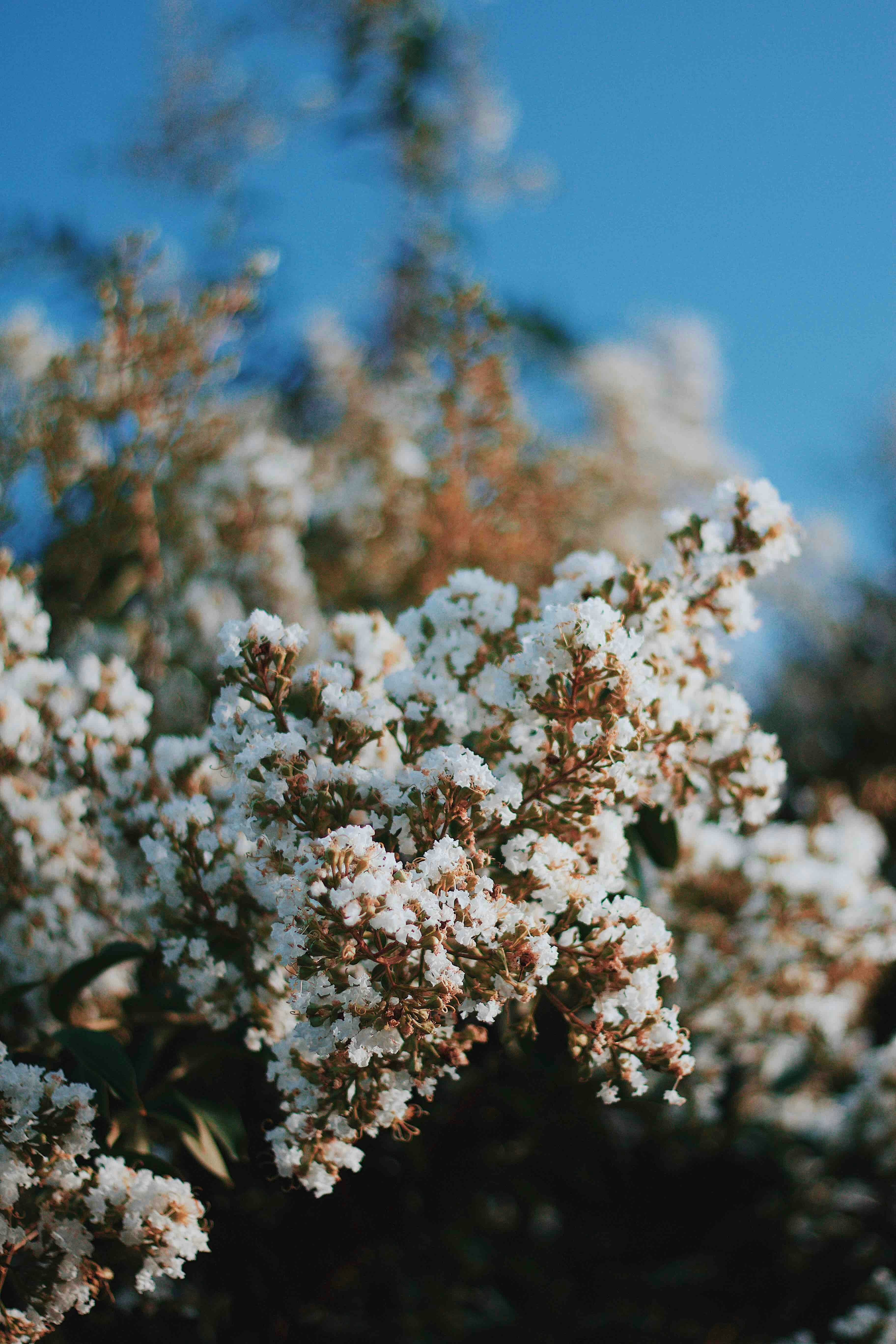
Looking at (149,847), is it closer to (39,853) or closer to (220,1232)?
(39,853)

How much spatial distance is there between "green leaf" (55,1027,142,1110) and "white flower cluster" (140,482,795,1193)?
0.14 metres

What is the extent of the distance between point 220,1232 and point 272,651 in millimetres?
1416

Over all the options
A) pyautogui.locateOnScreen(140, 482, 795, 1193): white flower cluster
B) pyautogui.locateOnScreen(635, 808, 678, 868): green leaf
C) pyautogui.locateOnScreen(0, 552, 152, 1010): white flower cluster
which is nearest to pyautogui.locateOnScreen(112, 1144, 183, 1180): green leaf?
pyautogui.locateOnScreen(140, 482, 795, 1193): white flower cluster

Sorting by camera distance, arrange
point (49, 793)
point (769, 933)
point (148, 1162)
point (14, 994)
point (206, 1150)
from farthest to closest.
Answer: point (769, 933), point (49, 793), point (14, 994), point (206, 1150), point (148, 1162)

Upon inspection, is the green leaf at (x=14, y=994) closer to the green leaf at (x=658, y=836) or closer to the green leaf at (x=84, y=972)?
the green leaf at (x=84, y=972)

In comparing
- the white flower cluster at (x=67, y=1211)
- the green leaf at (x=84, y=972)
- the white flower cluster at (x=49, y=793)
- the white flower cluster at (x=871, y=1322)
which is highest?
the white flower cluster at (x=49, y=793)

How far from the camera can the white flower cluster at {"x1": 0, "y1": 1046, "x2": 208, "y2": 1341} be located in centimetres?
125

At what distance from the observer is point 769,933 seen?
2578mm

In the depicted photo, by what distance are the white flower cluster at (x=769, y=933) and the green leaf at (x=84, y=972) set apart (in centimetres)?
140

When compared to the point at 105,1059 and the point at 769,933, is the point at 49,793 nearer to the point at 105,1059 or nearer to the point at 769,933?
the point at 105,1059

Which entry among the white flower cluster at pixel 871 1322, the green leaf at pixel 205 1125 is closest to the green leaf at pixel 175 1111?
the green leaf at pixel 205 1125

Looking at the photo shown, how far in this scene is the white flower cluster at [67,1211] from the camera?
4.10 feet

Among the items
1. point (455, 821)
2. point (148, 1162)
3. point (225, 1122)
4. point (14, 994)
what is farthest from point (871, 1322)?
point (14, 994)

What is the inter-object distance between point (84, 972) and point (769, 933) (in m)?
1.80
